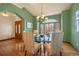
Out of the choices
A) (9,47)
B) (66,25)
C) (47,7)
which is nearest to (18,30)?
(9,47)

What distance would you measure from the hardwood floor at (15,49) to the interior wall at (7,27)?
111mm

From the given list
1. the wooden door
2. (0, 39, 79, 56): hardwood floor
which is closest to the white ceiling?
the wooden door

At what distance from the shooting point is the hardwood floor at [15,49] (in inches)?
88.7

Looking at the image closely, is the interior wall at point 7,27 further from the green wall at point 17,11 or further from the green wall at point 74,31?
the green wall at point 74,31

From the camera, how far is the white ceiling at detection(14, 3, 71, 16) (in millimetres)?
2283

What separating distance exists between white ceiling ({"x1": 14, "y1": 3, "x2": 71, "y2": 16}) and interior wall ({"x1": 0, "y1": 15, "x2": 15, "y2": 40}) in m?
0.32

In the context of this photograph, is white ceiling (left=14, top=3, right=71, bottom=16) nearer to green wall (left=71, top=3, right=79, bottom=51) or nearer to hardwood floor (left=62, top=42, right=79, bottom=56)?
green wall (left=71, top=3, right=79, bottom=51)

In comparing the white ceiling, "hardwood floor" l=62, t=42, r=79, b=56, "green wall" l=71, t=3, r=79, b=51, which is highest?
the white ceiling

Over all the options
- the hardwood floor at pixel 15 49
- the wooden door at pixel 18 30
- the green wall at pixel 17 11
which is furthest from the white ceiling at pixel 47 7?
the hardwood floor at pixel 15 49

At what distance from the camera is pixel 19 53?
7.51 ft

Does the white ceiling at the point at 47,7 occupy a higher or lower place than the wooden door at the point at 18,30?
higher

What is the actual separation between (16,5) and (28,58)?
3.31ft

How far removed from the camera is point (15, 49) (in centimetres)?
227

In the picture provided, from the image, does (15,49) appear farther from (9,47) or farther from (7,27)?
(7,27)
